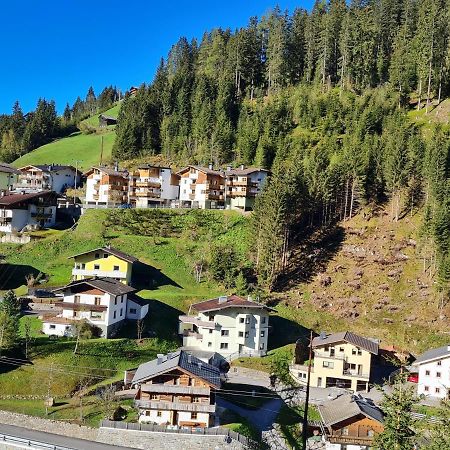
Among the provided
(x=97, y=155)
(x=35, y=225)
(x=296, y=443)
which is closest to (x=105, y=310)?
(x=296, y=443)

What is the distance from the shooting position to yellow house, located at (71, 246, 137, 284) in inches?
2158

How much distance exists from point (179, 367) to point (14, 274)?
3132cm

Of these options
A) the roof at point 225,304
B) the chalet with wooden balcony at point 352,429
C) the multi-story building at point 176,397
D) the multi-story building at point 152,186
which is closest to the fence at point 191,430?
the multi-story building at point 176,397

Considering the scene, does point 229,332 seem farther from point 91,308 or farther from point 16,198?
point 16,198

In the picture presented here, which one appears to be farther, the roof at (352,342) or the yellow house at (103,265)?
the yellow house at (103,265)

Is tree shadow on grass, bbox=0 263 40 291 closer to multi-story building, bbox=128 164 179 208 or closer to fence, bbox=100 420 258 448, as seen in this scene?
multi-story building, bbox=128 164 179 208

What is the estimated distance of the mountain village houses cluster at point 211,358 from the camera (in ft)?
110

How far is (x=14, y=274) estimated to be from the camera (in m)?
56.7

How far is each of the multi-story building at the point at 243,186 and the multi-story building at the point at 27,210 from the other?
2580 centimetres

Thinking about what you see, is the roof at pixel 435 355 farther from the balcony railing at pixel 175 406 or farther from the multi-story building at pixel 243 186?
the multi-story building at pixel 243 186

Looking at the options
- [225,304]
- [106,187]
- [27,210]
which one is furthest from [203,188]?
[225,304]

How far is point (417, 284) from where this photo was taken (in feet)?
182

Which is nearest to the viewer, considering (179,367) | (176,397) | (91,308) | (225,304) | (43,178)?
(179,367)

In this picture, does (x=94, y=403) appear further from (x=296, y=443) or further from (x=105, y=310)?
(x=296, y=443)
